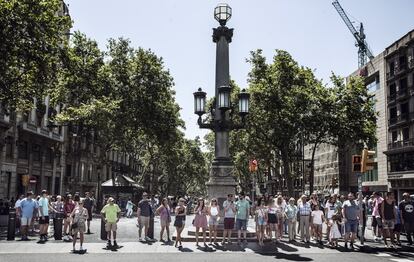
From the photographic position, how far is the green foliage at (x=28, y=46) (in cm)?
2130

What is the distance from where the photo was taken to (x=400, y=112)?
157ft

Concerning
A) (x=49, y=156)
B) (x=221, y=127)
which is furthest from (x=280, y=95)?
(x=49, y=156)

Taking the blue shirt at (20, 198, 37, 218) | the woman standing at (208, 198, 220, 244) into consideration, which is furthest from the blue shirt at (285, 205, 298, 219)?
the blue shirt at (20, 198, 37, 218)

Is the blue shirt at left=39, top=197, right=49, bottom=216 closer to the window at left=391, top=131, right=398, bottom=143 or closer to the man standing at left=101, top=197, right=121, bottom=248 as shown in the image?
the man standing at left=101, top=197, right=121, bottom=248

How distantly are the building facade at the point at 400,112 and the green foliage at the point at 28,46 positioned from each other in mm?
36407

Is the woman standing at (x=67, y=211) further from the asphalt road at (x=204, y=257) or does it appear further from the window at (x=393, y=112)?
the window at (x=393, y=112)

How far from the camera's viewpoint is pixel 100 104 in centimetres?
3469

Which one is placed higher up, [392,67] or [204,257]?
[392,67]

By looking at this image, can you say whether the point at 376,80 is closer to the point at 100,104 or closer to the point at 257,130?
the point at 257,130

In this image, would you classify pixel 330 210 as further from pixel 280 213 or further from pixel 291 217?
pixel 280 213

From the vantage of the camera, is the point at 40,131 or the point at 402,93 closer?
the point at 40,131

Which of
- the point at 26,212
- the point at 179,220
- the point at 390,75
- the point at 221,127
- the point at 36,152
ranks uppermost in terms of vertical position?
the point at 390,75

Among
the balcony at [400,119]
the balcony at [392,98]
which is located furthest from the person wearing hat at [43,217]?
the balcony at [392,98]

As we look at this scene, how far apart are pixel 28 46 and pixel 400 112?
39743 mm
